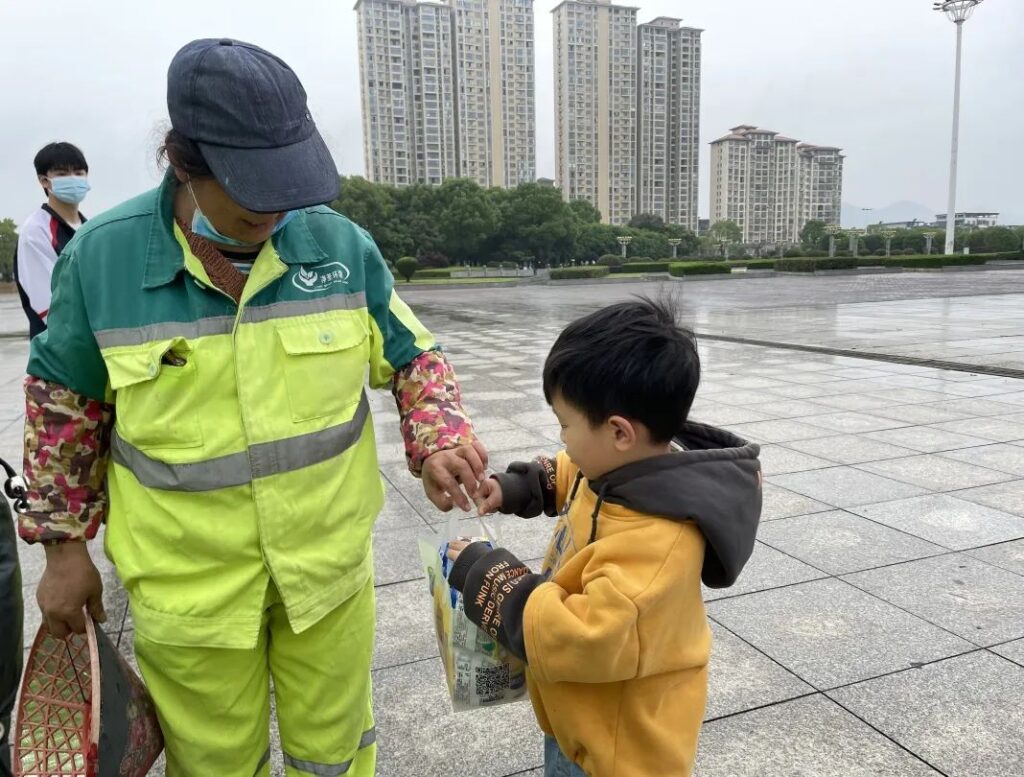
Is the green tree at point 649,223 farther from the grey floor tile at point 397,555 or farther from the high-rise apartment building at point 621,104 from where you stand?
the grey floor tile at point 397,555

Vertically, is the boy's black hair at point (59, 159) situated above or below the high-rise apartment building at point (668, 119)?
below

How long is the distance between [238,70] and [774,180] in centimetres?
9594

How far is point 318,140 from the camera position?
4.63ft

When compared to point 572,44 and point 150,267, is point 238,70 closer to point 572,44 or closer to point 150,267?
point 150,267

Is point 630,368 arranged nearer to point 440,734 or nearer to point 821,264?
point 440,734

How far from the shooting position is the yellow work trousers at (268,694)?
1469mm

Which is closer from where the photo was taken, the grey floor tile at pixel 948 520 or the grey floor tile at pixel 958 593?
the grey floor tile at pixel 958 593

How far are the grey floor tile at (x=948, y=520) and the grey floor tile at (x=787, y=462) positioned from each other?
2.35 ft

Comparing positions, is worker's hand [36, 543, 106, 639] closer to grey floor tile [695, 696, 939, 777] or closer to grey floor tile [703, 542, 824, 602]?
grey floor tile [695, 696, 939, 777]

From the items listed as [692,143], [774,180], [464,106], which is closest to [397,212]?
[464,106]

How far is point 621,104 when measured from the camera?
74812 millimetres

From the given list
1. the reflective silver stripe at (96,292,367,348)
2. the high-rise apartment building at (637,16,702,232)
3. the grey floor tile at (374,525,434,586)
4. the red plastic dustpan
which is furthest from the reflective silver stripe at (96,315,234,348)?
the high-rise apartment building at (637,16,702,232)

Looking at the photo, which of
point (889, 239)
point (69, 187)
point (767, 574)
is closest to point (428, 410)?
point (767, 574)

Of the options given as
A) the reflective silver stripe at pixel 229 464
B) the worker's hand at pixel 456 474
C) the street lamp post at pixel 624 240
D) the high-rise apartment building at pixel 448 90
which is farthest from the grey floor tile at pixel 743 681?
the high-rise apartment building at pixel 448 90
